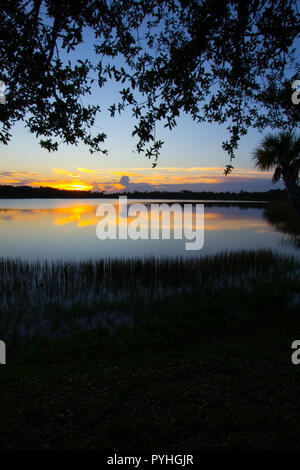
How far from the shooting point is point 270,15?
5375mm

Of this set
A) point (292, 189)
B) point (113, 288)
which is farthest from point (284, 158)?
point (113, 288)

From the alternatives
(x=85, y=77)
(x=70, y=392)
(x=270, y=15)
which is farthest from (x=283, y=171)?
(x=70, y=392)

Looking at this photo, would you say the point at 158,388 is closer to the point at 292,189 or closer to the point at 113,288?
the point at 113,288

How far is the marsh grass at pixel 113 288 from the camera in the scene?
33.3 ft

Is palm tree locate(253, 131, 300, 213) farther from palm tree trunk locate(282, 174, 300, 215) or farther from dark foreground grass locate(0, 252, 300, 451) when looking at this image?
dark foreground grass locate(0, 252, 300, 451)

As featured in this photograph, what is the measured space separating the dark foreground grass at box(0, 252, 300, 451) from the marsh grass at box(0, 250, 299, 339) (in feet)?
5.82

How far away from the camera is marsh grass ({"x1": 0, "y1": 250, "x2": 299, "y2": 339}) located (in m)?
10.1

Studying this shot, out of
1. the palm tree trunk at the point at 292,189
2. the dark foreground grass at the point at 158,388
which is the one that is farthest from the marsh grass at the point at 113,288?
the palm tree trunk at the point at 292,189

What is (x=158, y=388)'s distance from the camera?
495 cm

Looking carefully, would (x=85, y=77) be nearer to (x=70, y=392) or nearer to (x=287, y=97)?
(x=287, y=97)

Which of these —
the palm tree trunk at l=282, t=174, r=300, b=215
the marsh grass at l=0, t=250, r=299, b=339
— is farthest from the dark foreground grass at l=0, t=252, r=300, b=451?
the palm tree trunk at l=282, t=174, r=300, b=215
